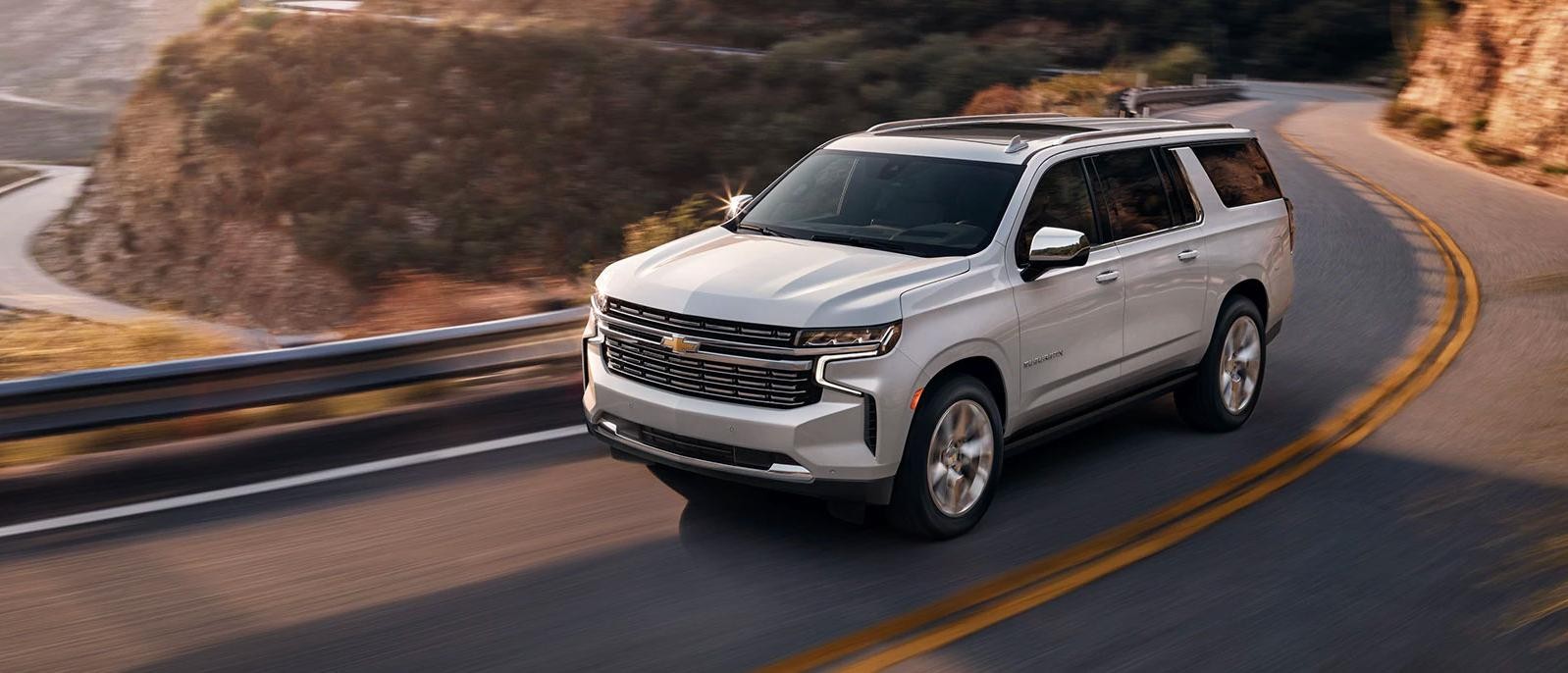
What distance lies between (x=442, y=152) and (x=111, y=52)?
86737mm

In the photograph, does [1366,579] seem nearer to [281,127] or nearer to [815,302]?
[815,302]

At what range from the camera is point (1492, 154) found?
26906 millimetres

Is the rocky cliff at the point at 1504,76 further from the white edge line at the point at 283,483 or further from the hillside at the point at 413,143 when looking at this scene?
the white edge line at the point at 283,483

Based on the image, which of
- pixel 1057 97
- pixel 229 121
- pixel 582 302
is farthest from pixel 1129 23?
pixel 582 302

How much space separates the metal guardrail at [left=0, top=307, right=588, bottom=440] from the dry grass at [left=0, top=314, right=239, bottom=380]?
83.4 inches

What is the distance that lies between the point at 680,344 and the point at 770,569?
40.2 inches

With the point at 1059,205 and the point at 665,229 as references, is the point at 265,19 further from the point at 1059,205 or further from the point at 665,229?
the point at 1059,205

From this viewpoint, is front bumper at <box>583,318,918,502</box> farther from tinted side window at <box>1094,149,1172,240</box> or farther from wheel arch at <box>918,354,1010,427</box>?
tinted side window at <box>1094,149,1172,240</box>

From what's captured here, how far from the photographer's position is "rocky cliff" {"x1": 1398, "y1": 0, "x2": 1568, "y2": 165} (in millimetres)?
26172

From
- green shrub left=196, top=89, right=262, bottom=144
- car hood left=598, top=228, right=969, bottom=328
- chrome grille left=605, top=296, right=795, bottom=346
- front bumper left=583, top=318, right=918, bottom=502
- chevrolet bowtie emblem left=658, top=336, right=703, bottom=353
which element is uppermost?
car hood left=598, top=228, right=969, bottom=328

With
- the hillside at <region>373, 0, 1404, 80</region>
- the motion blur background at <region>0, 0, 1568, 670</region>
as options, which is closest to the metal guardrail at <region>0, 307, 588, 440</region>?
the motion blur background at <region>0, 0, 1568, 670</region>

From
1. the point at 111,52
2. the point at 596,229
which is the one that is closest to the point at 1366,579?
the point at 596,229

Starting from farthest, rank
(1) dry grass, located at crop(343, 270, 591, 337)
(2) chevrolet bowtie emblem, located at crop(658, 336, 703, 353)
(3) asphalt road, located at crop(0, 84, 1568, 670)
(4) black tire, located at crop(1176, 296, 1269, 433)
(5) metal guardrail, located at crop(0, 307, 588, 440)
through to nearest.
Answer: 1. (1) dry grass, located at crop(343, 270, 591, 337)
2. (4) black tire, located at crop(1176, 296, 1269, 433)
3. (5) metal guardrail, located at crop(0, 307, 588, 440)
4. (2) chevrolet bowtie emblem, located at crop(658, 336, 703, 353)
5. (3) asphalt road, located at crop(0, 84, 1568, 670)

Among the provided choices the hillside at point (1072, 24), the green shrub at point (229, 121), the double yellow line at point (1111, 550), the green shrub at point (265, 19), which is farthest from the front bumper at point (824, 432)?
the hillside at point (1072, 24)
